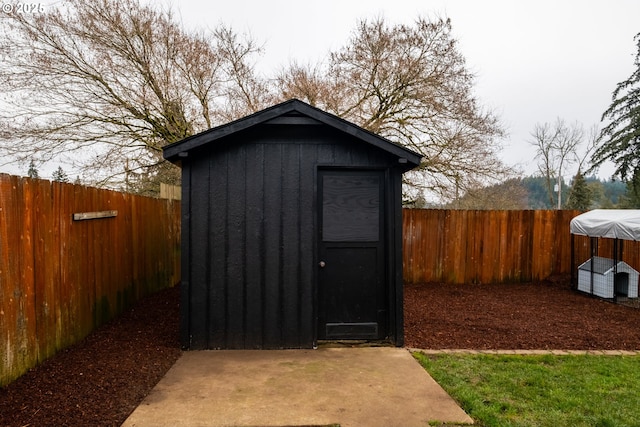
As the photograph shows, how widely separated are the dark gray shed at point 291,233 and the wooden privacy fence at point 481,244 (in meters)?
4.66

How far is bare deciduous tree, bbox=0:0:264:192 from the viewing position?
8.72 meters

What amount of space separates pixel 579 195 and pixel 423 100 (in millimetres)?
23147

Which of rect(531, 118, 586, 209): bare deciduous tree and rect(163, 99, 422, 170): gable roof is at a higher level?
rect(531, 118, 586, 209): bare deciduous tree

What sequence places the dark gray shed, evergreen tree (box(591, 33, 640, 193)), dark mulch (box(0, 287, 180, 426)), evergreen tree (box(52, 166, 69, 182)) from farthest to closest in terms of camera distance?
evergreen tree (box(591, 33, 640, 193)), evergreen tree (box(52, 166, 69, 182)), the dark gray shed, dark mulch (box(0, 287, 180, 426))

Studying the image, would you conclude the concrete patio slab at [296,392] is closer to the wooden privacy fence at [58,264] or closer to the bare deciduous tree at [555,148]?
the wooden privacy fence at [58,264]

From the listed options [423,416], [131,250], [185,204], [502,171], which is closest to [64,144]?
[131,250]

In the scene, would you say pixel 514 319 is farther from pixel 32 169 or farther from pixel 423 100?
pixel 32 169

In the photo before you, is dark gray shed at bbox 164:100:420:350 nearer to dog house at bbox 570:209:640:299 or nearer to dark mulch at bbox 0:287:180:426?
dark mulch at bbox 0:287:180:426

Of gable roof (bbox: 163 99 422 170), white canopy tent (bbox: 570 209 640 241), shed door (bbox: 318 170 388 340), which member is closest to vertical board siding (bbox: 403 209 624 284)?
white canopy tent (bbox: 570 209 640 241)

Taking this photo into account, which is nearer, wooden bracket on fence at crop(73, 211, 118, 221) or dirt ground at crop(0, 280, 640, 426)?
dirt ground at crop(0, 280, 640, 426)

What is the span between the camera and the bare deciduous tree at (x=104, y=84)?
872cm

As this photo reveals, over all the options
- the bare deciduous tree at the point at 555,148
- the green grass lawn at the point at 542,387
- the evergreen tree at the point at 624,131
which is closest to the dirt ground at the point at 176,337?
the green grass lawn at the point at 542,387

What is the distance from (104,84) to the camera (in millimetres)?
9234

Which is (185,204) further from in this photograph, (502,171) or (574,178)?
(574,178)
